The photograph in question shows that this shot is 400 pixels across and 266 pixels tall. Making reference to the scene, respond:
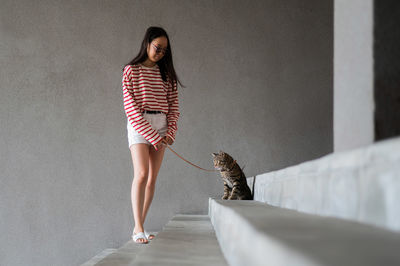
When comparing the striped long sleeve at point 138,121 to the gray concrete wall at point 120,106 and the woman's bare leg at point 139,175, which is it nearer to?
the woman's bare leg at point 139,175

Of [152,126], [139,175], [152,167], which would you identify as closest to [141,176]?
[139,175]

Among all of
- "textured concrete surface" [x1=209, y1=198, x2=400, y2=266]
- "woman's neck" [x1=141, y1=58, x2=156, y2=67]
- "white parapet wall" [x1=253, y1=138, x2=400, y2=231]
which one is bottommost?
"textured concrete surface" [x1=209, y1=198, x2=400, y2=266]

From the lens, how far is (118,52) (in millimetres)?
4047

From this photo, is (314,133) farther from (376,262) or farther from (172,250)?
(376,262)

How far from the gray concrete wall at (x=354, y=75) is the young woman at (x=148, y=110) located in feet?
4.84

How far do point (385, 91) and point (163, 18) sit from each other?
343cm

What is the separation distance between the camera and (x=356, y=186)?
2.45 feet

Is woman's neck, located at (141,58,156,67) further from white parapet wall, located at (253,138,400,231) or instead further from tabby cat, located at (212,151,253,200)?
white parapet wall, located at (253,138,400,231)

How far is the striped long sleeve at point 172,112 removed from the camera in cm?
264

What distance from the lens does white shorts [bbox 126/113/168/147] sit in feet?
8.15

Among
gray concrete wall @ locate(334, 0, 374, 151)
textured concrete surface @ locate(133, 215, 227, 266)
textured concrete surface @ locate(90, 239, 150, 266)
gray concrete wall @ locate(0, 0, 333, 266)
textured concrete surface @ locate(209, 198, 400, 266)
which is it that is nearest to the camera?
textured concrete surface @ locate(209, 198, 400, 266)

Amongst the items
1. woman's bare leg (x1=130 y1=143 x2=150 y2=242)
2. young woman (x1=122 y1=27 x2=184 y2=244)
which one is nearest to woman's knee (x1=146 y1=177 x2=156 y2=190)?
young woman (x1=122 y1=27 x2=184 y2=244)

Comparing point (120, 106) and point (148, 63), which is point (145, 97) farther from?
point (120, 106)

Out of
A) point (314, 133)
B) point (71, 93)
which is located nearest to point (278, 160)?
point (314, 133)
